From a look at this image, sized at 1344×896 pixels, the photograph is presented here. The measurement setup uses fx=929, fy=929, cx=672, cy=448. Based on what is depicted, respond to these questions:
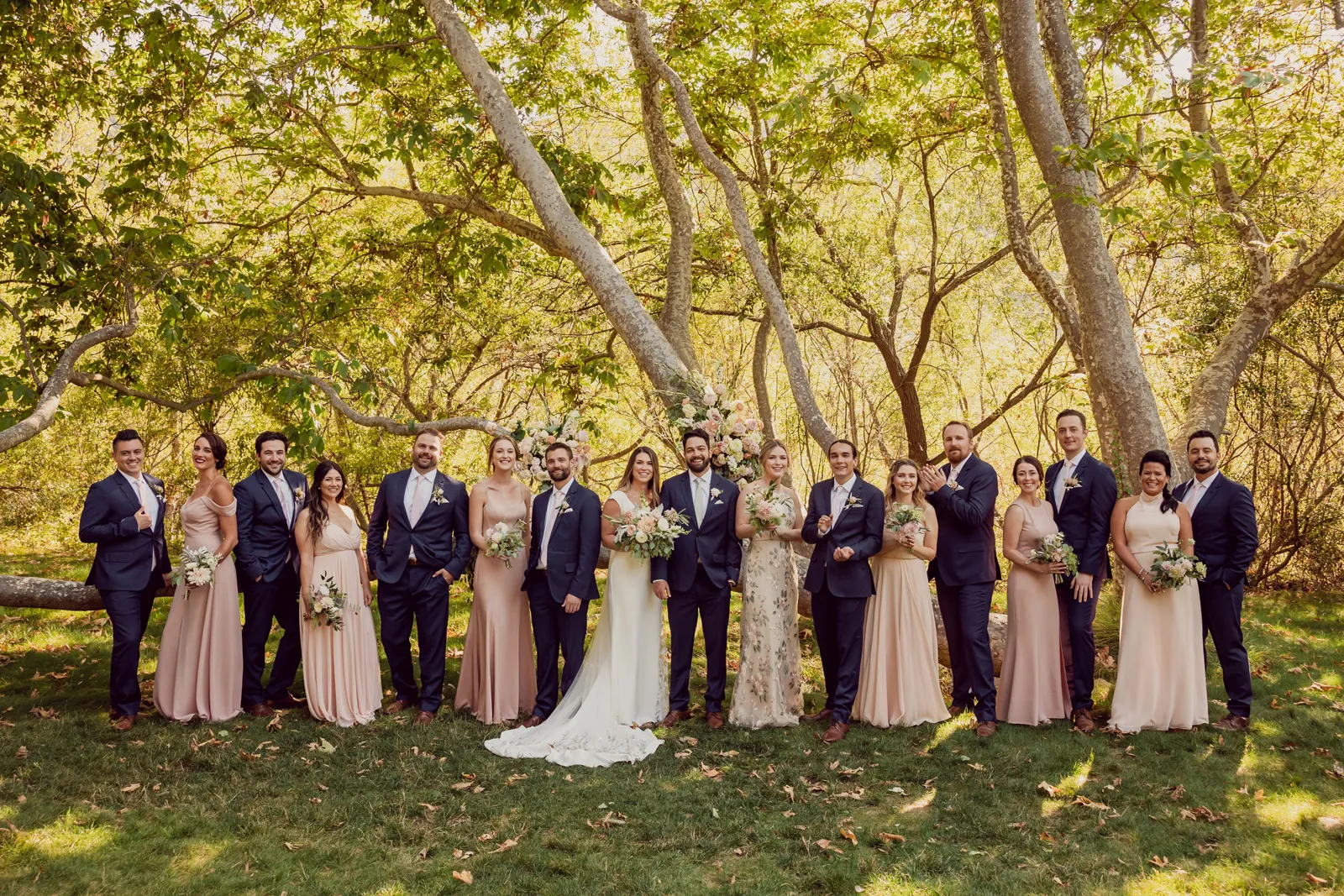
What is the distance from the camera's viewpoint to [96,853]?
4.36 m

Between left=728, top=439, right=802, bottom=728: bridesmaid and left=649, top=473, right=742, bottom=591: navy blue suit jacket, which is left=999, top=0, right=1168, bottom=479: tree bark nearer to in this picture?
left=728, top=439, right=802, bottom=728: bridesmaid

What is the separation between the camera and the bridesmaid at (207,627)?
6.51 meters

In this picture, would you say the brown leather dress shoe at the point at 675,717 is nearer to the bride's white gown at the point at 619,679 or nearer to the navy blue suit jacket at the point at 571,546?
the bride's white gown at the point at 619,679

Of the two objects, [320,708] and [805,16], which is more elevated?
[805,16]

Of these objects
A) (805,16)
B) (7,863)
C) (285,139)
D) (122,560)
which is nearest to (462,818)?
(7,863)

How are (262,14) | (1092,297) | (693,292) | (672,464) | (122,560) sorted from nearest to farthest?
(122,560), (1092,297), (262,14), (693,292), (672,464)

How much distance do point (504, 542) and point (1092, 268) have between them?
522 centimetres

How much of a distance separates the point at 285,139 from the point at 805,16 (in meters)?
5.71

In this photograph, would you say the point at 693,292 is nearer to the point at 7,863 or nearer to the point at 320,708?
the point at 320,708

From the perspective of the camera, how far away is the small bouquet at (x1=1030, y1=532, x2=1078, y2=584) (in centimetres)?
632

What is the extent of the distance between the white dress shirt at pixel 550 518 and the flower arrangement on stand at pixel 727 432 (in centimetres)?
102

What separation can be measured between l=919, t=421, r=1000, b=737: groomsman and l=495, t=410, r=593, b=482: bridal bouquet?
2.50 m

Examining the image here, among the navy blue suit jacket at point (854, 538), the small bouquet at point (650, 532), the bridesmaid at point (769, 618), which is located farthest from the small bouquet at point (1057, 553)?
the small bouquet at point (650, 532)

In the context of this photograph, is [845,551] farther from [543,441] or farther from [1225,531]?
[1225,531]
